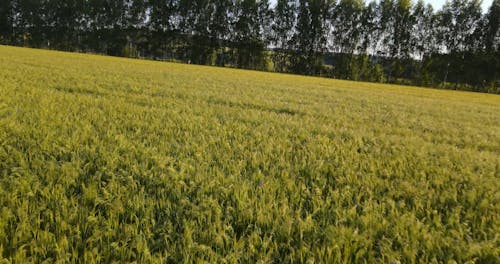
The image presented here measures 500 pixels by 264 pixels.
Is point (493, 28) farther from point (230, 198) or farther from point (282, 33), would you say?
point (230, 198)

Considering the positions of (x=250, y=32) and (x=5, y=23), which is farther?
(x=5, y=23)

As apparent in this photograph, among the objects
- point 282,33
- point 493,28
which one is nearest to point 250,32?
point 282,33

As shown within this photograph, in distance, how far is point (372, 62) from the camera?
225ft

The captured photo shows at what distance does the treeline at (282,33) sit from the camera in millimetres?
62131

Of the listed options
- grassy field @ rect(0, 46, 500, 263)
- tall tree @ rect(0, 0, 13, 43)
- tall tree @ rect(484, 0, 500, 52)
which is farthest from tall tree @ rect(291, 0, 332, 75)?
tall tree @ rect(0, 0, 13, 43)

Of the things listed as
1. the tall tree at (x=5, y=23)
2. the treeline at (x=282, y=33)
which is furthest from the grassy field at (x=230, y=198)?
the tall tree at (x=5, y=23)

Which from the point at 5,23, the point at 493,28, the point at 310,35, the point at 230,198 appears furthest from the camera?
the point at 5,23

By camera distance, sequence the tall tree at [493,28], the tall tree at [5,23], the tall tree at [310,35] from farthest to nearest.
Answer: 1. the tall tree at [5,23]
2. the tall tree at [310,35]
3. the tall tree at [493,28]

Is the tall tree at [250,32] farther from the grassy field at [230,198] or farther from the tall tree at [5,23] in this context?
the grassy field at [230,198]

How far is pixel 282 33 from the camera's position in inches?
3019

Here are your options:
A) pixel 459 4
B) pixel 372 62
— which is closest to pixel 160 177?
pixel 372 62

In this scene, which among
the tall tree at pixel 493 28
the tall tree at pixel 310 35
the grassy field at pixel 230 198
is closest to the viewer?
the grassy field at pixel 230 198

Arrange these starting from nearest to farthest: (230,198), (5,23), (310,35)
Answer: (230,198)
(310,35)
(5,23)

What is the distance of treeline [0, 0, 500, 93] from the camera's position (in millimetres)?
62131
